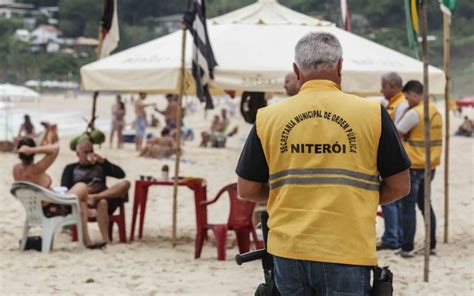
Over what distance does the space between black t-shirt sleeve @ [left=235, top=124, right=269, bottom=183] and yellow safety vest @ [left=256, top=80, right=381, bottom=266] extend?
2.7 inches

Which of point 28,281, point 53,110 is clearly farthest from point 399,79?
point 53,110

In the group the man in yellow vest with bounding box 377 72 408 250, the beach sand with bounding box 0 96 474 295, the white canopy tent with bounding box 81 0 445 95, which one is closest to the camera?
the beach sand with bounding box 0 96 474 295

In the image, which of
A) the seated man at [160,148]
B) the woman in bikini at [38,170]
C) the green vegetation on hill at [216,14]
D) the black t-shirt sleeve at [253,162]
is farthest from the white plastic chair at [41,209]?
the green vegetation on hill at [216,14]

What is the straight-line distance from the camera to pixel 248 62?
29.1 ft

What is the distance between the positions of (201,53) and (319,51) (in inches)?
205

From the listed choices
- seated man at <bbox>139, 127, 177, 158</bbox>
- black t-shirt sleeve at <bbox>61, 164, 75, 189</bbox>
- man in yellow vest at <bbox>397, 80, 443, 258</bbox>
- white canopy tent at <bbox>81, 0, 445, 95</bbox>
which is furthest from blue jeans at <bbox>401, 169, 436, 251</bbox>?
seated man at <bbox>139, 127, 177, 158</bbox>

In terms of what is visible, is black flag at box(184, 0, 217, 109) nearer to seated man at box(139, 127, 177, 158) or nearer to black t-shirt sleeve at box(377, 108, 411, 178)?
black t-shirt sleeve at box(377, 108, 411, 178)

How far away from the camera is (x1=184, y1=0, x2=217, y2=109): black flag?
8570 mm

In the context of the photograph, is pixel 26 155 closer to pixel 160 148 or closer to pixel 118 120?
pixel 160 148

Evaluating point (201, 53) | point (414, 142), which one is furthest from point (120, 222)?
point (414, 142)

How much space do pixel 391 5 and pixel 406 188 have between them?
388ft

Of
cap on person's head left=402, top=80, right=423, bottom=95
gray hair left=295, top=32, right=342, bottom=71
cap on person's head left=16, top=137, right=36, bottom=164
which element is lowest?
cap on person's head left=16, top=137, right=36, bottom=164

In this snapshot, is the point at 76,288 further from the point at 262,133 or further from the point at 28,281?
the point at 262,133

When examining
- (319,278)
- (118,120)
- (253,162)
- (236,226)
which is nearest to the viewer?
(319,278)
